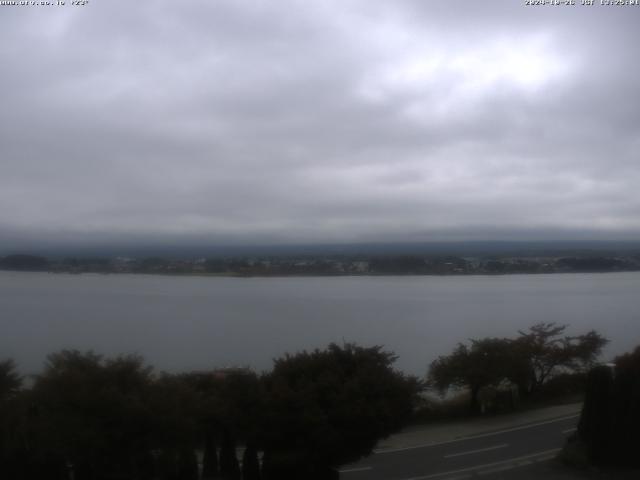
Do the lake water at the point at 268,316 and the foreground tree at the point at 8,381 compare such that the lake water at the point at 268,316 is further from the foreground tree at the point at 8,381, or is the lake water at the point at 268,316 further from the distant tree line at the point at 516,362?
the foreground tree at the point at 8,381

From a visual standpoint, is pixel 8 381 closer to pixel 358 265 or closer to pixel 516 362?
pixel 516 362

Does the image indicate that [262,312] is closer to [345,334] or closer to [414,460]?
[345,334]

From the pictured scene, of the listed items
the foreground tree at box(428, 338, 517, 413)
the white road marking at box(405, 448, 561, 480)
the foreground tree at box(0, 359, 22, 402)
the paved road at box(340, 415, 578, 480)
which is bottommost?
the paved road at box(340, 415, 578, 480)

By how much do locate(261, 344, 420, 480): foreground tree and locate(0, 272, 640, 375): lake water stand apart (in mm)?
13073

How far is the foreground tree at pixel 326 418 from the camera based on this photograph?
11.9 metres

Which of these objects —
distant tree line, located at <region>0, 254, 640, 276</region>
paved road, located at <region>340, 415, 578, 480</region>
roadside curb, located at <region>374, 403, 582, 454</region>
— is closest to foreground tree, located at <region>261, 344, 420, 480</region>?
paved road, located at <region>340, 415, 578, 480</region>

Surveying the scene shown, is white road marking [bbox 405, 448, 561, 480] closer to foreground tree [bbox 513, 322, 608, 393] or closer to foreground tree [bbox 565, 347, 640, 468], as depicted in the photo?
foreground tree [bbox 565, 347, 640, 468]

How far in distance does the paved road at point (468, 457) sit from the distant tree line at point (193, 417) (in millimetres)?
1897

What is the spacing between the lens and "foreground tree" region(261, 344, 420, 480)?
11.9 m

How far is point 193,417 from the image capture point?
11672 millimetres

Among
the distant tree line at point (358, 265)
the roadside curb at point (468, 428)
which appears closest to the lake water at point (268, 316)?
the distant tree line at point (358, 265)

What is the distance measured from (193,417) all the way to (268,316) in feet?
109

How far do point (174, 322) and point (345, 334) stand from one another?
38.4ft

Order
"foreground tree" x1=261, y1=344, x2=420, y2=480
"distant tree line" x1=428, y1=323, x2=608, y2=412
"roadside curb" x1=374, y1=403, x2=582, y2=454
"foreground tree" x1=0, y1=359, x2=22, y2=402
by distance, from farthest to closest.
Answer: "distant tree line" x1=428, y1=323, x2=608, y2=412 < "roadside curb" x1=374, y1=403, x2=582, y2=454 < "foreground tree" x1=0, y1=359, x2=22, y2=402 < "foreground tree" x1=261, y1=344, x2=420, y2=480
